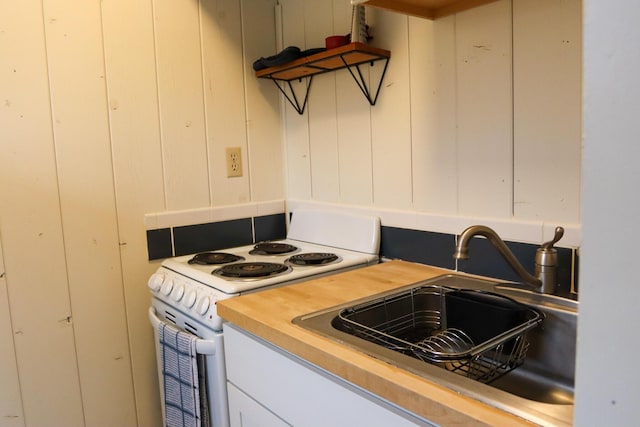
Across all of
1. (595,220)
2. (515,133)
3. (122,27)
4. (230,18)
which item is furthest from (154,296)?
(595,220)

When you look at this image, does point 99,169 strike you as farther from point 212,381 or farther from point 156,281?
point 212,381

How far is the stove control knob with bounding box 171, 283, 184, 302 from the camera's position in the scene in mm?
1448

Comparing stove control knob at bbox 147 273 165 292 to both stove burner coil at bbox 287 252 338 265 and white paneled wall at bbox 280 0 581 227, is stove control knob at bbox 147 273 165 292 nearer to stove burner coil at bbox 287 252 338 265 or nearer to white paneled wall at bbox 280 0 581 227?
stove burner coil at bbox 287 252 338 265

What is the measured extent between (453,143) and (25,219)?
1331mm

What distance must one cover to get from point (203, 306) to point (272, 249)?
50 cm

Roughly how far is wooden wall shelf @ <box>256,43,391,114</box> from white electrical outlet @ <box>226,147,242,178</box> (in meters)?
0.30

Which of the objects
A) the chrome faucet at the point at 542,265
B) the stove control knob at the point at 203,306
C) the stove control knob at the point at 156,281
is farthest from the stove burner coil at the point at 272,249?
the chrome faucet at the point at 542,265

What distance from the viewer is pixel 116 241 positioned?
1675mm

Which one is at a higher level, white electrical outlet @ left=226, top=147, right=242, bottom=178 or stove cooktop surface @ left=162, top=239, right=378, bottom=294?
white electrical outlet @ left=226, top=147, right=242, bottom=178

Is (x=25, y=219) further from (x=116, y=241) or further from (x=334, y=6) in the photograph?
(x=334, y=6)

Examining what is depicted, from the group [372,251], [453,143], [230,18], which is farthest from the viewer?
[230,18]

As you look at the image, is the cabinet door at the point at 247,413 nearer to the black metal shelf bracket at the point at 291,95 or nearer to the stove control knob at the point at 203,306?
the stove control knob at the point at 203,306

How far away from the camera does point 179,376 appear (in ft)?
4.70

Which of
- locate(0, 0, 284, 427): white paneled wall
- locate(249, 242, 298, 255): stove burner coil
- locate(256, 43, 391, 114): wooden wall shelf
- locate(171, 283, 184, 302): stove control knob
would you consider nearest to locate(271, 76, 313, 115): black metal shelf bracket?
locate(256, 43, 391, 114): wooden wall shelf
